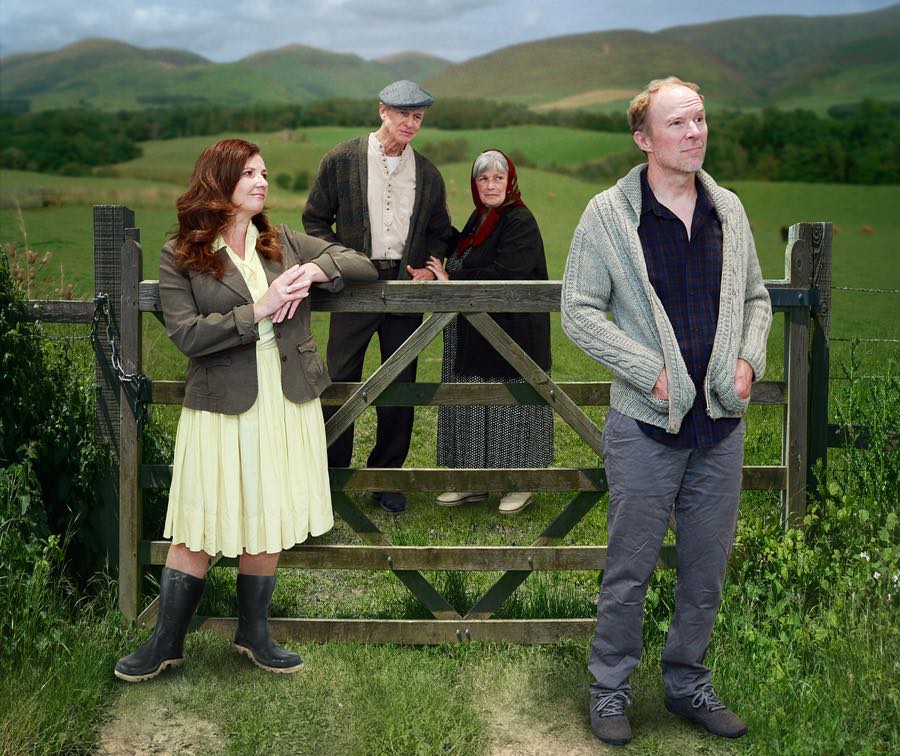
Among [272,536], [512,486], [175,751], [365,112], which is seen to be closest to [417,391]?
[512,486]

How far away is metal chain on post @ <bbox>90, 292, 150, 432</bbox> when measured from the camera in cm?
466

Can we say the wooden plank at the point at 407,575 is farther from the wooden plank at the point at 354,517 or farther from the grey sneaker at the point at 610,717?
the grey sneaker at the point at 610,717

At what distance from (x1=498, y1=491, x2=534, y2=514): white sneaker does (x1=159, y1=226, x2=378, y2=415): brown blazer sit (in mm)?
2820

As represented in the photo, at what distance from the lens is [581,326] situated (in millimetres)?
3748

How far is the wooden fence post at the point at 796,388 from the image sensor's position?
4734mm

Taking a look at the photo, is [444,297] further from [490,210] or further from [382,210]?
[490,210]

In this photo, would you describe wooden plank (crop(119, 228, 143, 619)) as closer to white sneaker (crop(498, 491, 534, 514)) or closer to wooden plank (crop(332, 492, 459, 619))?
wooden plank (crop(332, 492, 459, 619))

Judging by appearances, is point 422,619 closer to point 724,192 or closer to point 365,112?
point 724,192

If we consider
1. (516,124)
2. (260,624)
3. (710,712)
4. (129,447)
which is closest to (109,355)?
(129,447)

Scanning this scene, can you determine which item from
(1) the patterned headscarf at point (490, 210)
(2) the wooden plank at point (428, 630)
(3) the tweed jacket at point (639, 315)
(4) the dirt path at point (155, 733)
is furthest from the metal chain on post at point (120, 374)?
(1) the patterned headscarf at point (490, 210)

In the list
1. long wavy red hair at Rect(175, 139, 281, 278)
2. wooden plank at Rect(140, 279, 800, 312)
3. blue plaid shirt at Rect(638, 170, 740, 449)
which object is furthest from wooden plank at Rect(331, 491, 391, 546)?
blue plaid shirt at Rect(638, 170, 740, 449)

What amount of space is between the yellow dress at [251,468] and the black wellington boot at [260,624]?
18cm

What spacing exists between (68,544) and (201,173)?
6.30 ft

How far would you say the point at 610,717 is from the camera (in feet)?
12.9
